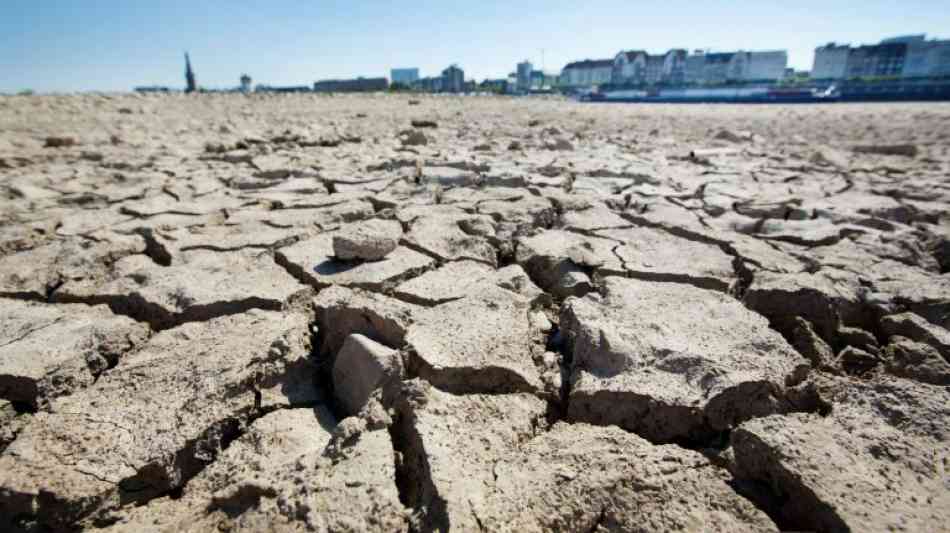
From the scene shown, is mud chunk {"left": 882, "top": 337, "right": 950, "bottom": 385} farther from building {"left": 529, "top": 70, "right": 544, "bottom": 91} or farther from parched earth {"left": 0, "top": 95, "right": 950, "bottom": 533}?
building {"left": 529, "top": 70, "right": 544, "bottom": 91}

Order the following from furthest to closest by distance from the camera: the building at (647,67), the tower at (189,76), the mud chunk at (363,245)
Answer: the building at (647,67) → the tower at (189,76) → the mud chunk at (363,245)

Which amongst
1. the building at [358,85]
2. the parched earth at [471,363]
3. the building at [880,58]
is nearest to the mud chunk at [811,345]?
the parched earth at [471,363]

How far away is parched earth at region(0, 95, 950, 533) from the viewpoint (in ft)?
2.89

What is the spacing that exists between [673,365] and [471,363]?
0.50m

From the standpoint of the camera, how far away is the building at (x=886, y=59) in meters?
33.6

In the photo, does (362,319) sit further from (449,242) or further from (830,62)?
(830,62)

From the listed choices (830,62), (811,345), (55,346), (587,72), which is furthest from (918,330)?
(587,72)

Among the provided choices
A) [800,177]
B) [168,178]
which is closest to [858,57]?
[800,177]

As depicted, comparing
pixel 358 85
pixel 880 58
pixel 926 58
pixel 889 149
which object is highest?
pixel 880 58

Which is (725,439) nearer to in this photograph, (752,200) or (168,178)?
Answer: (752,200)

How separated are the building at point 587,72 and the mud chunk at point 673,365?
57.9 meters

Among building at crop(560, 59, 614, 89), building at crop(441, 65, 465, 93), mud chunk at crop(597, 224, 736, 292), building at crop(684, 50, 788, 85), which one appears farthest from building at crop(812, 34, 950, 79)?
mud chunk at crop(597, 224, 736, 292)

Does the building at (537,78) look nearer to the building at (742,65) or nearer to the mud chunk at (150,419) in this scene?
the building at (742,65)

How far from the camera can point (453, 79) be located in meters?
38.4
